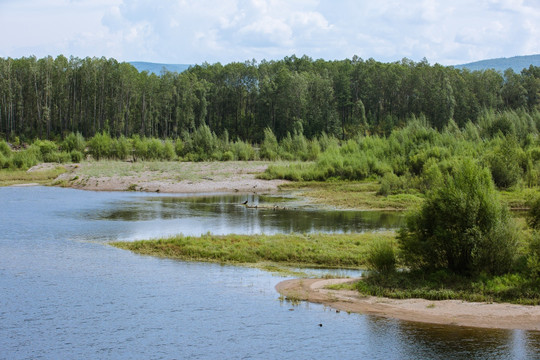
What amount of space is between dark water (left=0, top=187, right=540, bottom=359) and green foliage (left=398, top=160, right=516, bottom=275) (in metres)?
3.86

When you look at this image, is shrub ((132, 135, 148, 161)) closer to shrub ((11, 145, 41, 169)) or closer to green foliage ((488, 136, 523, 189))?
shrub ((11, 145, 41, 169))

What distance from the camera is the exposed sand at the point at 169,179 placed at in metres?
56.2

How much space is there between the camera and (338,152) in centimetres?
6619

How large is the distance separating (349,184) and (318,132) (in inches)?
1819

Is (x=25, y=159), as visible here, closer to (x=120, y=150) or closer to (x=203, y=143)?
(x=120, y=150)

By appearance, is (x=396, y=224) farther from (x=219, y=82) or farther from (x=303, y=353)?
(x=219, y=82)

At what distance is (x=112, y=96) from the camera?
97.9m

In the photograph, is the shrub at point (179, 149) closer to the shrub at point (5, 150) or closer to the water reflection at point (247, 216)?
the shrub at point (5, 150)

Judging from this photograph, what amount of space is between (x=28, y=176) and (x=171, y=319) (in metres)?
53.9

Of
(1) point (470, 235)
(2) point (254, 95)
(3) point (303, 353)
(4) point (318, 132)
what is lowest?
(3) point (303, 353)

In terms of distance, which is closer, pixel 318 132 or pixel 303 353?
pixel 303 353

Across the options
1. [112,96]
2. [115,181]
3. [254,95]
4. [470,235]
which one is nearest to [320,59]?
[254,95]

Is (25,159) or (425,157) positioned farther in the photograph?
(25,159)

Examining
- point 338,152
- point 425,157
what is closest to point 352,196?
point 425,157
